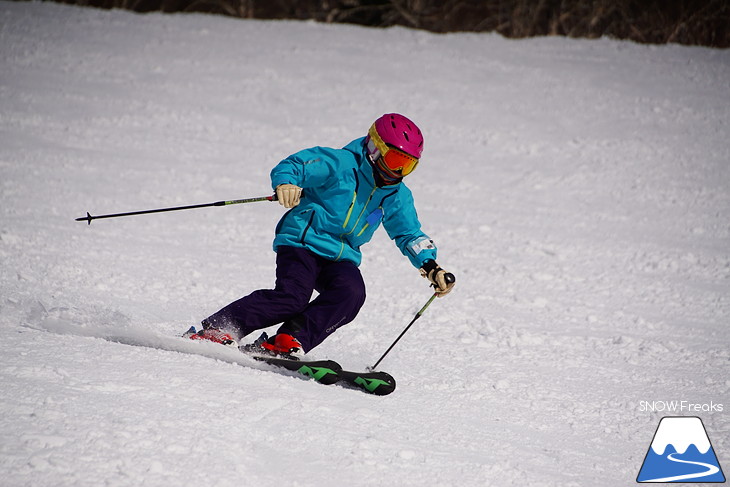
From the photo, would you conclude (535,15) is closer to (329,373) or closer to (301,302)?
(301,302)

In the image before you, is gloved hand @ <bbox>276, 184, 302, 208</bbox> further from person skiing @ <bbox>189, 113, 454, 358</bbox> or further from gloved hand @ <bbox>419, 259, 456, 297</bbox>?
gloved hand @ <bbox>419, 259, 456, 297</bbox>

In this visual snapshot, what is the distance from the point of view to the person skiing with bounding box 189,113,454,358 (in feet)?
14.0

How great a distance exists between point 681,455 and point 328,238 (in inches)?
88.4

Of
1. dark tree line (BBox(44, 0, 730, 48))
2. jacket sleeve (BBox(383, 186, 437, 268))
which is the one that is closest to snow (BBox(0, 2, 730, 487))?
A: jacket sleeve (BBox(383, 186, 437, 268))

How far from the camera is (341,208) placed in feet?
14.3

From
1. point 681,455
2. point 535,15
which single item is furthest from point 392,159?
point 535,15

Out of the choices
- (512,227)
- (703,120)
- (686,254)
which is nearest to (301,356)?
(512,227)

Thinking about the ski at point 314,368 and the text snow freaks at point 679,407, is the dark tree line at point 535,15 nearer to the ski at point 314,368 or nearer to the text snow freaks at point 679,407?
the text snow freaks at point 679,407

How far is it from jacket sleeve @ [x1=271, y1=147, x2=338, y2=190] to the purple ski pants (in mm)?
443

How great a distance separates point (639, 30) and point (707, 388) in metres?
13.8

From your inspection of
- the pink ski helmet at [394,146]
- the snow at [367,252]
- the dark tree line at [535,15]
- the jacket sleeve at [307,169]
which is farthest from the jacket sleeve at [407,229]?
the dark tree line at [535,15]

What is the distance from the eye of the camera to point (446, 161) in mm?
10422

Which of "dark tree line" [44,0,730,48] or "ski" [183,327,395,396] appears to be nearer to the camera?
"ski" [183,327,395,396]

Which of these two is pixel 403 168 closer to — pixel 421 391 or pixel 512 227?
pixel 421 391
